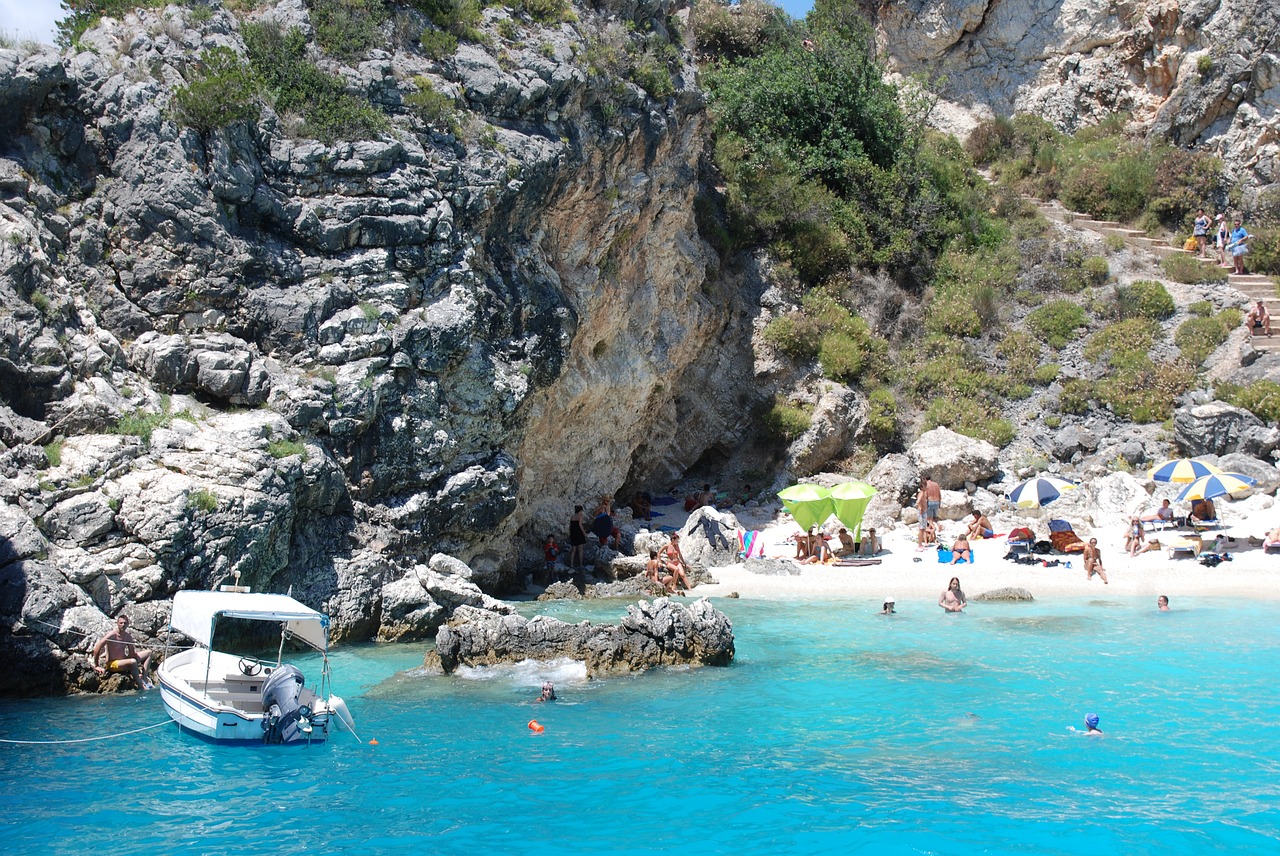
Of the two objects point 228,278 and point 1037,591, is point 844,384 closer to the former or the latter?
point 1037,591

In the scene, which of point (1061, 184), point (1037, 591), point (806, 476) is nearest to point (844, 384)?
point (806, 476)

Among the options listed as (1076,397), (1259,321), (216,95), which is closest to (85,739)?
(216,95)

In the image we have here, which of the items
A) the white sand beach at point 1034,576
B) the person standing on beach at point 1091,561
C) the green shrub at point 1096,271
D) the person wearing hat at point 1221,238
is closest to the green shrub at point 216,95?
the white sand beach at point 1034,576

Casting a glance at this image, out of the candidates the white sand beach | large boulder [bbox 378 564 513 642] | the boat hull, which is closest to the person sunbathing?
the white sand beach

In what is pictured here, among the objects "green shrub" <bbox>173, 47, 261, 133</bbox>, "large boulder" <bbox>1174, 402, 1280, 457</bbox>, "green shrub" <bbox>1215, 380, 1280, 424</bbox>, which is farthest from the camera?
"green shrub" <bbox>1215, 380, 1280, 424</bbox>

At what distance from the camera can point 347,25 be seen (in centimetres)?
1838

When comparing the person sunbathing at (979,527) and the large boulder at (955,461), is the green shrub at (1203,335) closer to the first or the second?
the large boulder at (955,461)

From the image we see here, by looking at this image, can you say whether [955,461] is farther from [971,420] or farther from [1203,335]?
[1203,335]

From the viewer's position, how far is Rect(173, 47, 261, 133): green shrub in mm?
15578

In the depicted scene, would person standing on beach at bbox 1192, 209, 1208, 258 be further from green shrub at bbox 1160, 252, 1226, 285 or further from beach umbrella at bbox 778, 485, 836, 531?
beach umbrella at bbox 778, 485, 836, 531

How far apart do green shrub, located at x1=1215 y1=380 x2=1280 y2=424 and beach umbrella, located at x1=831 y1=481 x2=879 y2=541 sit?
394 inches

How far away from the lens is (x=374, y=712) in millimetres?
11703

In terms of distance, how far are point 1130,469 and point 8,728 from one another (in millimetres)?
22729

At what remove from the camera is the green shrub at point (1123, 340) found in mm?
25641
